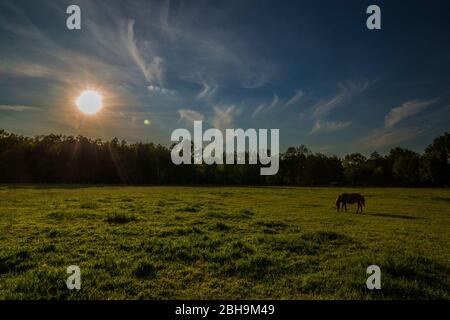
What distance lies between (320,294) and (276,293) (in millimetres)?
1088

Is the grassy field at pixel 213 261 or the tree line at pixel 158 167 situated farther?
the tree line at pixel 158 167

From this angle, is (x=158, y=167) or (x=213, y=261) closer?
(x=213, y=261)

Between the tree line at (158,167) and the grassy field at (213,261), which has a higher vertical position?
the tree line at (158,167)

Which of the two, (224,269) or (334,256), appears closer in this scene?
(224,269)

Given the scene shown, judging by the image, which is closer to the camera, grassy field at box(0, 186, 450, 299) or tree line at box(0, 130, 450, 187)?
grassy field at box(0, 186, 450, 299)

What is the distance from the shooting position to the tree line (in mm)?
89062

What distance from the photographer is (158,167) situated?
10181 centimetres

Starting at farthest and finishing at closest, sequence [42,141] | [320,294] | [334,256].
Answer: [42,141]
[334,256]
[320,294]

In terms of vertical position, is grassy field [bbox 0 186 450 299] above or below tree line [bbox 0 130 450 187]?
below

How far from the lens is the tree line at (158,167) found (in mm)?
89062
